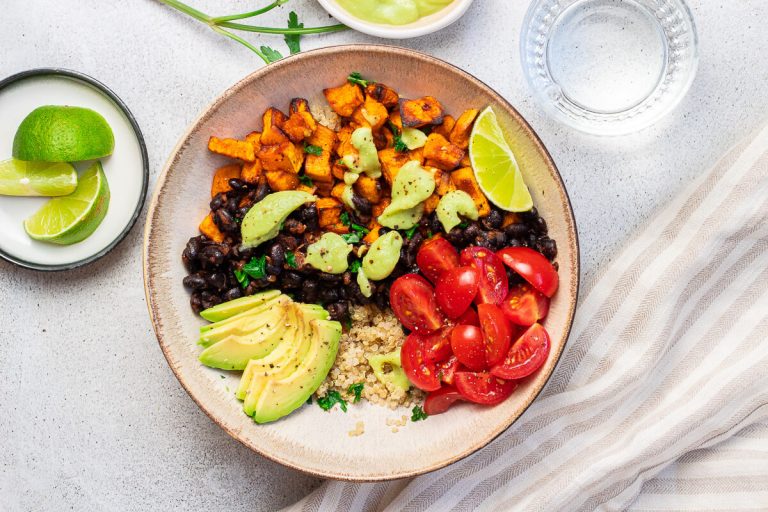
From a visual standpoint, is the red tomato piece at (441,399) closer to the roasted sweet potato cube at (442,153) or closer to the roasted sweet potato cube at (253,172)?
the roasted sweet potato cube at (442,153)

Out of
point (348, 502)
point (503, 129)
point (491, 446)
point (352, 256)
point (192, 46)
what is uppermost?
point (503, 129)

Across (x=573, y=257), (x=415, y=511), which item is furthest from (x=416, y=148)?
(x=415, y=511)

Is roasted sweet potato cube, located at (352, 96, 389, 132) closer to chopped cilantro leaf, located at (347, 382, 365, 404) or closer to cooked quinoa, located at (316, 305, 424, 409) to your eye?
cooked quinoa, located at (316, 305, 424, 409)

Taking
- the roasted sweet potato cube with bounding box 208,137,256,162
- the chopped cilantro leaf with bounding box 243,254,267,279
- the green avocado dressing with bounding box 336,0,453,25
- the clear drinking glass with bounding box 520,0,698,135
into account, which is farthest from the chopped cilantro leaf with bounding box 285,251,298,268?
the clear drinking glass with bounding box 520,0,698,135

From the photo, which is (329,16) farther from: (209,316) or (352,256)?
(209,316)

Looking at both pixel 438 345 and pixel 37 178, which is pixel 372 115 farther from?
pixel 37 178

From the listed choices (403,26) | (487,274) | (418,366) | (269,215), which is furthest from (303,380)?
(403,26)
